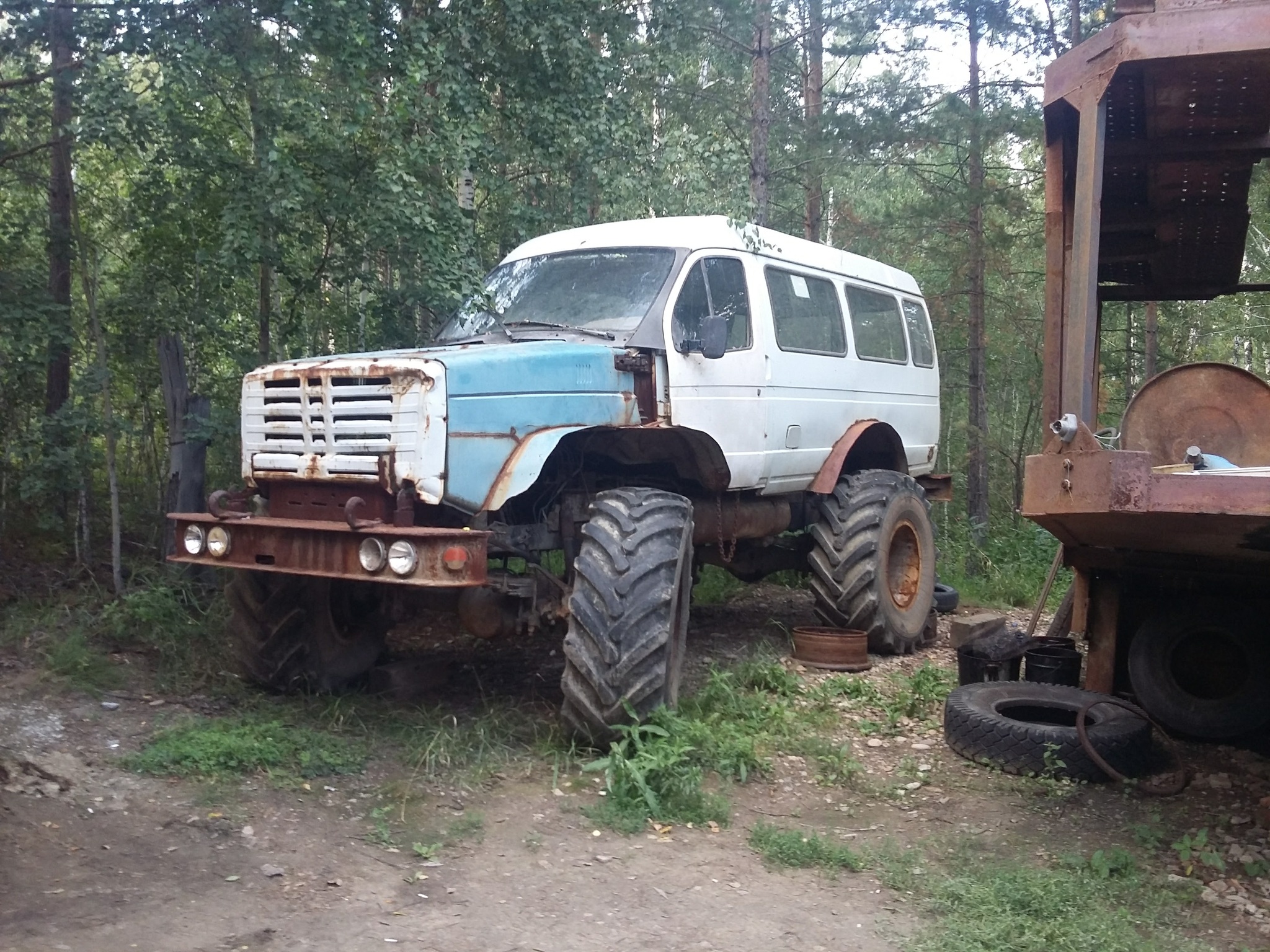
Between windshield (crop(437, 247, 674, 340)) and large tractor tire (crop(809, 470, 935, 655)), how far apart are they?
→ 221cm

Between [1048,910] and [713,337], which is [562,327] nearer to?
[713,337]

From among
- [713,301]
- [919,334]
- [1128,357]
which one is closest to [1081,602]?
[713,301]

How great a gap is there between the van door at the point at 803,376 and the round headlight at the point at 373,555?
9.29 ft

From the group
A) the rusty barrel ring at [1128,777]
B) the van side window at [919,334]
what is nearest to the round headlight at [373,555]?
the rusty barrel ring at [1128,777]

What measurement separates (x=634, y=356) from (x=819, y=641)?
98.5 inches

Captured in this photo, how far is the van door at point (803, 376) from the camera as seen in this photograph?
705 centimetres

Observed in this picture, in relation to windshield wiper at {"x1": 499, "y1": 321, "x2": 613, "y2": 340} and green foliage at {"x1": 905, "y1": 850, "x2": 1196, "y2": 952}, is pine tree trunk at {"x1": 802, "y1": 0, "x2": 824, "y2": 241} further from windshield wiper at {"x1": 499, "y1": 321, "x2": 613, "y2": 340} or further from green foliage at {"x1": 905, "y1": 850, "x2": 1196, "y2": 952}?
green foliage at {"x1": 905, "y1": 850, "x2": 1196, "y2": 952}

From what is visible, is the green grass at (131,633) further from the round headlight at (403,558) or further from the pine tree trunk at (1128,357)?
the pine tree trunk at (1128,357)

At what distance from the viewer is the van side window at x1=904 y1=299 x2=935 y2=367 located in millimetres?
9211

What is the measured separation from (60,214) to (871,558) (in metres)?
6.44

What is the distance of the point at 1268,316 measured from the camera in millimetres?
21422

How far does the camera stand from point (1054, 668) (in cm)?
646

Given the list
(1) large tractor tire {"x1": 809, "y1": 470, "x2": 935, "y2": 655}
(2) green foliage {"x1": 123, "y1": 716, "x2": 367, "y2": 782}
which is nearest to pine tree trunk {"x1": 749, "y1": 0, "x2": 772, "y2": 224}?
(1) large tractor tire {"x1": 809, "y1": 470, "x2": 935, "y2": 655}

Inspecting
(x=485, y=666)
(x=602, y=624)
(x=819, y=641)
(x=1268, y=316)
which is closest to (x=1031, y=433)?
(x=1268, y=316)
